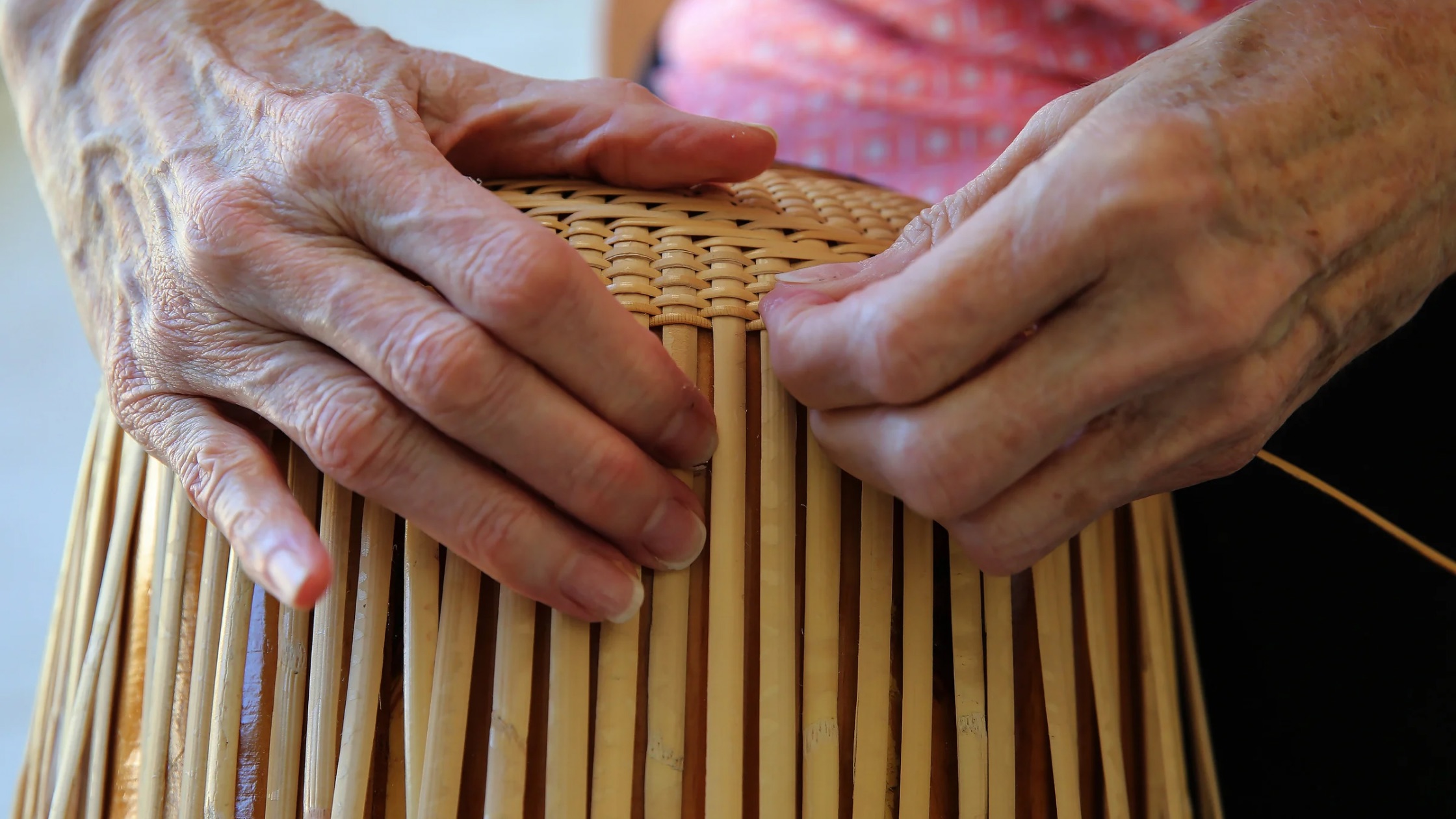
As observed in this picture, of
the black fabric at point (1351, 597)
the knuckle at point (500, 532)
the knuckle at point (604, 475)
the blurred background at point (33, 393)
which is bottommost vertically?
the blurred background at point (33, 393)

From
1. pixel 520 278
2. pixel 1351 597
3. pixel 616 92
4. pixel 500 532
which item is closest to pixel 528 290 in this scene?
pixel 520 278

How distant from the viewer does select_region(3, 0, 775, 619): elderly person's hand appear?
0.41 metres

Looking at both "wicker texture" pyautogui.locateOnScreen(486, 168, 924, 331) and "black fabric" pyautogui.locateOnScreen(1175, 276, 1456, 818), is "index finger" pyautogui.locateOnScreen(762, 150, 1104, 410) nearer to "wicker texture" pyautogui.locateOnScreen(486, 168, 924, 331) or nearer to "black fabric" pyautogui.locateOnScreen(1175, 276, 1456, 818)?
"wicker texture" pyautogui.locateOnScreen(486, 168, 924, 331)

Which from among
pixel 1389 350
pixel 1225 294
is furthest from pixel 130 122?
pixel 1389 350

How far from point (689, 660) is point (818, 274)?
0.61 ft

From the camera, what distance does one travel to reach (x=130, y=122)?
57 cm

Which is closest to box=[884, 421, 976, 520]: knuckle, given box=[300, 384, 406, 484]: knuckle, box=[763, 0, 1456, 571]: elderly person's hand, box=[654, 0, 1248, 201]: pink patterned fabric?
box=[763, 0, 1456, 571]: elderly person's hand

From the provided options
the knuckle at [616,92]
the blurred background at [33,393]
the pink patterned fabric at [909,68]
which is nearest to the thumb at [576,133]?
the knuckle at [616,92]

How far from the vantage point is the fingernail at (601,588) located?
0.43 metres

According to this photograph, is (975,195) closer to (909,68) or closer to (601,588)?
(601,588)

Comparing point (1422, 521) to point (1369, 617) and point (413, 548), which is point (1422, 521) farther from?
point (413, 548)

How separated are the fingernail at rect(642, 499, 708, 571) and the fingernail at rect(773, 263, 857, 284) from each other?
11cm

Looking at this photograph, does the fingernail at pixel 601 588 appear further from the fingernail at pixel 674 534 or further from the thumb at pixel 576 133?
the thumb at pixel 576 133

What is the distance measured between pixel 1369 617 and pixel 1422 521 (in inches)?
2.6
